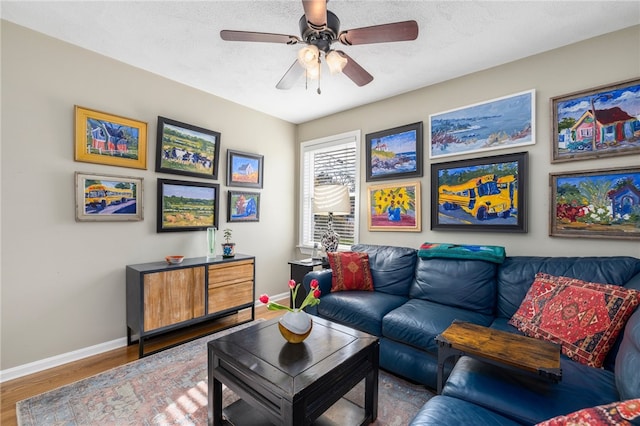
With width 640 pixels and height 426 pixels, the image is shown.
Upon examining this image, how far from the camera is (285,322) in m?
1.58

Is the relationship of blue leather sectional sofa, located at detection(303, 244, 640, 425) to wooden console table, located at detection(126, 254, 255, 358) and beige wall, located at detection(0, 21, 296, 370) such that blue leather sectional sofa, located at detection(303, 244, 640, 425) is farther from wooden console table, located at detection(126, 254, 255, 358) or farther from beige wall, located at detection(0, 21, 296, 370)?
beige wall, located at detection(0, 21, 296, 370)

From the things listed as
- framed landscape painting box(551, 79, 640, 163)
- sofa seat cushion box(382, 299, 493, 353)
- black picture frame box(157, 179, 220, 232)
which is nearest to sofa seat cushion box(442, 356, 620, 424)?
sofa seat cushion box(382, 299, 493, 353)

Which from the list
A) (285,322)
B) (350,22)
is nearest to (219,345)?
(285,322)

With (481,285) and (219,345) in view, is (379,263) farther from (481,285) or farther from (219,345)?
(219,345)

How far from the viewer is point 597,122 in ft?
7.18

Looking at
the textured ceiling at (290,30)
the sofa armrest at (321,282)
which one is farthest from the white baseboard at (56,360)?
the textured ceiling at (290,30)

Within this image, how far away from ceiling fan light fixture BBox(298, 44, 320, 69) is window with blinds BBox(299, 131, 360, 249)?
1987 millimetres

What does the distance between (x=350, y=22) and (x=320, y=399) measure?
245 cm

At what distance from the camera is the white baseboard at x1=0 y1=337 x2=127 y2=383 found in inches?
84.0

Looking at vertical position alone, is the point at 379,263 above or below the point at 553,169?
below

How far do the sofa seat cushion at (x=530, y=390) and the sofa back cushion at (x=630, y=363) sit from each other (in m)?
0.12

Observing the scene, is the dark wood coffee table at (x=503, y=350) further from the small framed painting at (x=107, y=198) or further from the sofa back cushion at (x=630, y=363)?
the small framed painting at (x=107, y=198)

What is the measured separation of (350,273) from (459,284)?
1.00 m

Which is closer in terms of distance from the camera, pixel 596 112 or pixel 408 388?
pixel 408 388
